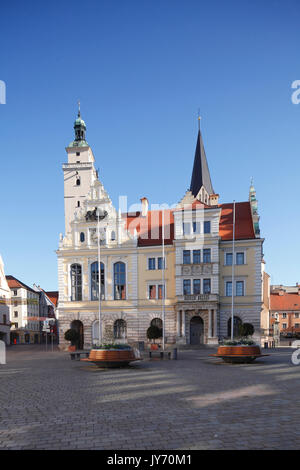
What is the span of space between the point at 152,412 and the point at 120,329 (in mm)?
35560

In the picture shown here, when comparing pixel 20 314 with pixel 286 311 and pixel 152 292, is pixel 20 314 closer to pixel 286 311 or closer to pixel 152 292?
pixel 152 292

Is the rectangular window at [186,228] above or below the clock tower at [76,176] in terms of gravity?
below

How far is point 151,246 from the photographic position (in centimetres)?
4403

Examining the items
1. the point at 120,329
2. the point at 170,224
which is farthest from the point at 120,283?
the point at 170,224

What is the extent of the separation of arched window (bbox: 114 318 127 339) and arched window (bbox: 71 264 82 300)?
559 centimetres

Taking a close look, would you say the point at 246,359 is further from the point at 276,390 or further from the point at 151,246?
the point at 151,246

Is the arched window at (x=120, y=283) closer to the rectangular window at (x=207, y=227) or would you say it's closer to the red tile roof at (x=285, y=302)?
the rectangular window at (x=207, y=227)

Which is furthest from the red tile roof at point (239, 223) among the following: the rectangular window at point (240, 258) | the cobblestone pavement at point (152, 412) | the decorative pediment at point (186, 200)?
the cobblestone pavement at point (152, 412)

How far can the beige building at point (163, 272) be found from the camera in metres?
41.5

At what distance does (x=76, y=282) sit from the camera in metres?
46.1

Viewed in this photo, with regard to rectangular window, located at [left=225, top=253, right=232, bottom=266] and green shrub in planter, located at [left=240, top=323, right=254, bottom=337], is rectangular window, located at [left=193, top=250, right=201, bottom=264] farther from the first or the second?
green shrub in planter, located at [left=240, top=323, right=254, bottom=337]

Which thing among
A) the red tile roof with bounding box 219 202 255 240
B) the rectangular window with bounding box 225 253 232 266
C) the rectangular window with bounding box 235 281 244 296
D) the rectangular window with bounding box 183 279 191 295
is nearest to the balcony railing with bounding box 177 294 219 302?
the rectangular window with bounding box 183 279 191 295

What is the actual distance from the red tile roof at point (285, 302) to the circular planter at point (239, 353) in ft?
254
